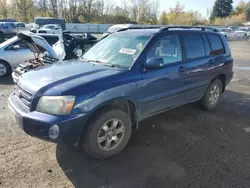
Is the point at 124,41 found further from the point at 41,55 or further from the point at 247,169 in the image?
the point at 41,55

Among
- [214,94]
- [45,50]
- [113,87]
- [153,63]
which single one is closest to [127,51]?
[153,63]

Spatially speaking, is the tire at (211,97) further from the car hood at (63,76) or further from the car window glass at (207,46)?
the car hood at (63,76)

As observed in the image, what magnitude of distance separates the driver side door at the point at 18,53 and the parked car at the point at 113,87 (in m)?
5.15

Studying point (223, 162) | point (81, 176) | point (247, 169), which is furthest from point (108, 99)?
point (247, 169)

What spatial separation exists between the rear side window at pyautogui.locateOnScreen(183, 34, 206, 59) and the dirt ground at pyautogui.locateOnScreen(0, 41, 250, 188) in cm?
139

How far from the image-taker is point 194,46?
4375 mm

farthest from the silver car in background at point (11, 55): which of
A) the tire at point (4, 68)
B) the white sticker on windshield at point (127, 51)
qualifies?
the white sticker on windshield at point (127, 51)

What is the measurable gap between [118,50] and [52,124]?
1786 millimetres

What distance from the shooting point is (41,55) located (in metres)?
7.06

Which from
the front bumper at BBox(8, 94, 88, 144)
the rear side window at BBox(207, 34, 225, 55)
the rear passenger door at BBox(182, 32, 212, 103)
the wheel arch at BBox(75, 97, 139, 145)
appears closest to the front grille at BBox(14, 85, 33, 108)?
the front bumper at BBox(8, 94, 88, 144)

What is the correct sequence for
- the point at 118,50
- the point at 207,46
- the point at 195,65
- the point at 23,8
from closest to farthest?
the point at 118,50
the point at 195,65
the point at 207,46
the point at 23,8

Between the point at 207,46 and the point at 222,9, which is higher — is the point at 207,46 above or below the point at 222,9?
below

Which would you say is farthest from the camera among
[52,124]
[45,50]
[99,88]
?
[45,50]

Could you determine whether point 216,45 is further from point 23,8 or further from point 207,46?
point 23,8
